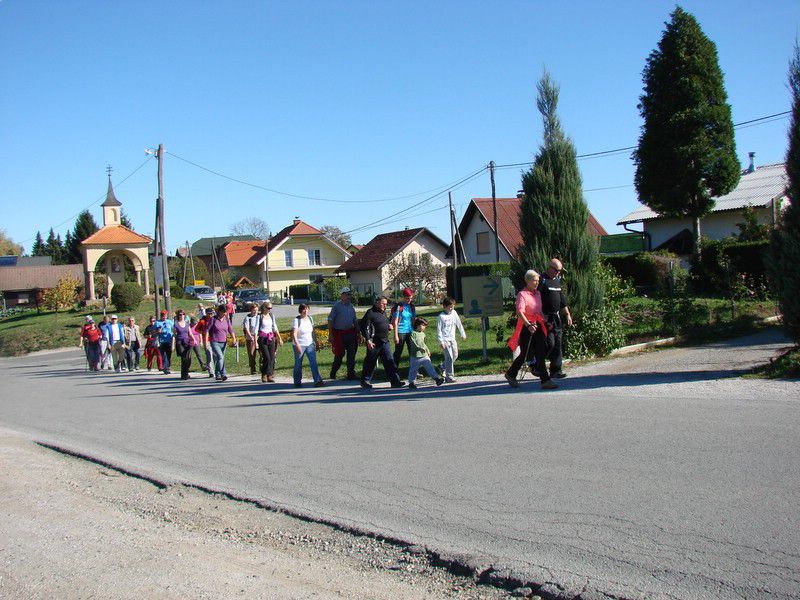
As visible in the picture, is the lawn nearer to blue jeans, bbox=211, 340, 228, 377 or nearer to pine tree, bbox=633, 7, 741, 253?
blue jeans, bbox=211, 340, 228, 377

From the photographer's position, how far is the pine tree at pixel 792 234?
1076 cm

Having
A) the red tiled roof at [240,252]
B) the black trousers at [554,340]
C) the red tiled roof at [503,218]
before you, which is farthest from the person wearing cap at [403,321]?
the red tiled roof at [240,252]

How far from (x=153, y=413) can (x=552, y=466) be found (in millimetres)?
8258

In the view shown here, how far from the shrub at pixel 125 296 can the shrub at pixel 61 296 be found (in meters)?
7.82

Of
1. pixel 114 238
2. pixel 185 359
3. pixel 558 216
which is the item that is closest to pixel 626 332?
pixel 558 216

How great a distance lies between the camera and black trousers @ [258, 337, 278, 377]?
55.1 ft

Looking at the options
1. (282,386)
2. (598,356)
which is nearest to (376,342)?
(282,386)

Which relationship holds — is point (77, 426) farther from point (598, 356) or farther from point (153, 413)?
point (598, 356)

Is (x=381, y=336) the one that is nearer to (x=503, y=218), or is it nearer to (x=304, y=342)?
(x=304, y=342)

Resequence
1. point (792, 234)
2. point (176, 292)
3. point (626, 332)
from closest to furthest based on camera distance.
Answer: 1. point (792, 234)
2. point (626, 332)
3. point (176, 292)

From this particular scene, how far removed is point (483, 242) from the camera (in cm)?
5206

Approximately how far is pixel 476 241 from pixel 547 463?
152 feet

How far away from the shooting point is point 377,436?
910 cm

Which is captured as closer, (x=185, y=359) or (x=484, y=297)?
(x=484, y=297)
